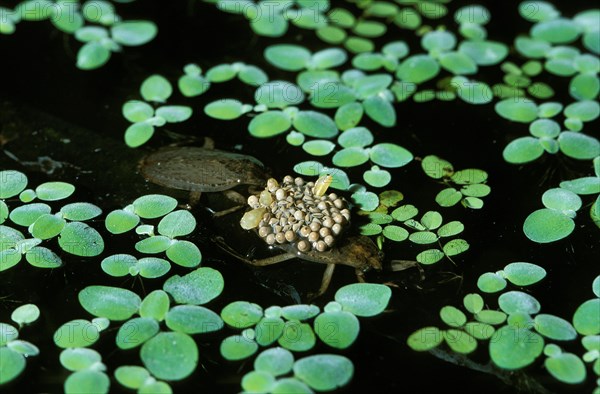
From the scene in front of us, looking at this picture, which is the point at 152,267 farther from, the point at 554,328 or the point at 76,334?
the point at 554,328

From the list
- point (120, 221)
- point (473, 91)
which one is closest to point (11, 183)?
point (120, 221)

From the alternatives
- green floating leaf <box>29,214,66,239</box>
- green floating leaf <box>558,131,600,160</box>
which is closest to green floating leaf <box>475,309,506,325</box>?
green floating leaf <box>558,131,600,160</box>

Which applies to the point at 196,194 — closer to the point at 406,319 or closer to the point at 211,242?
A: the point at 211,242

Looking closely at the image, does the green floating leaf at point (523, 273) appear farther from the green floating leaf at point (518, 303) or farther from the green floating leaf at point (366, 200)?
the green floating leaf at point (366, 200)

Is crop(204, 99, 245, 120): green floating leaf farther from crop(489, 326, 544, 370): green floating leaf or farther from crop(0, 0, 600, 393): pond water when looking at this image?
crop(489, 326, 544, 370): green floating leaf

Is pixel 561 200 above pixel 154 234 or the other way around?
above

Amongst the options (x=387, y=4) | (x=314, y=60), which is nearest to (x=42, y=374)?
(x=314, y=60)
